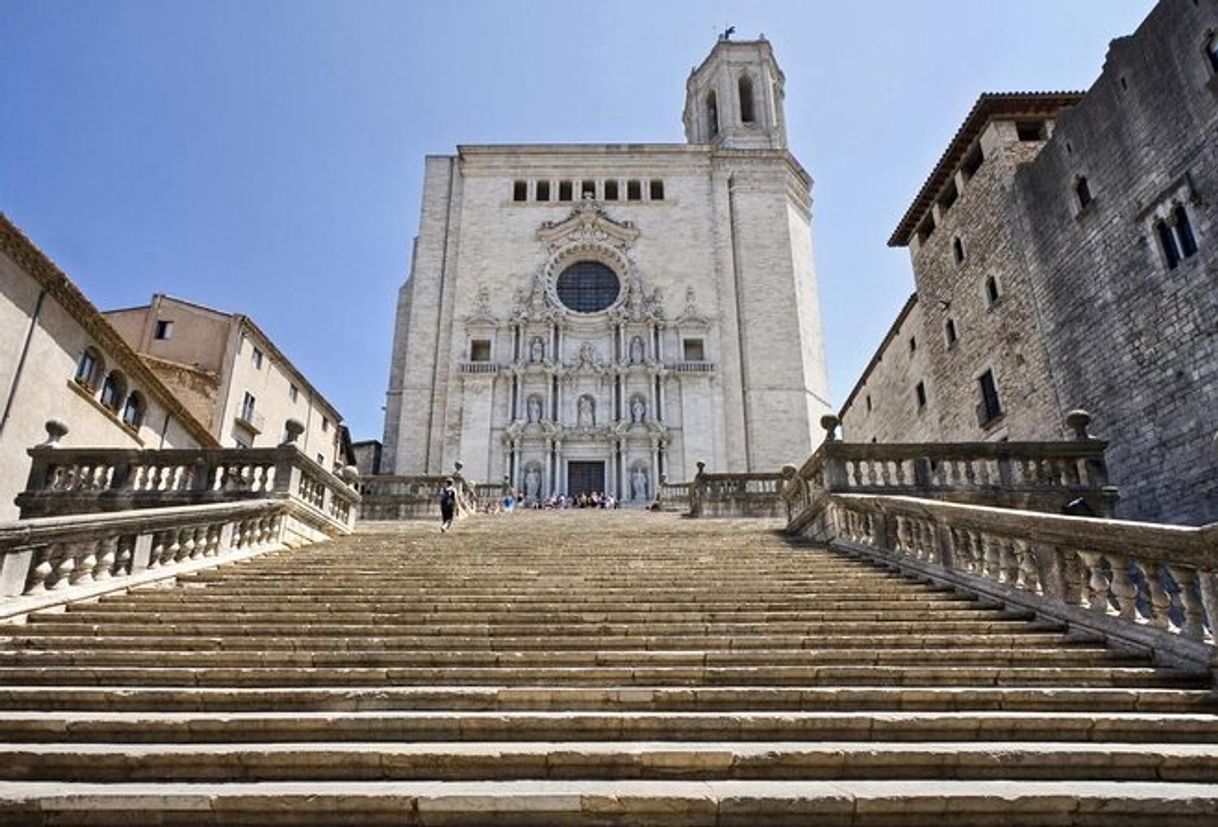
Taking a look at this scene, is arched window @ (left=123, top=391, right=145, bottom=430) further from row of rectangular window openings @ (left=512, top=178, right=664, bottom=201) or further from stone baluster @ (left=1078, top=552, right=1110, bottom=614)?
row of rectangular window openings @ (left=512, top=178, right=664, bottom=201)

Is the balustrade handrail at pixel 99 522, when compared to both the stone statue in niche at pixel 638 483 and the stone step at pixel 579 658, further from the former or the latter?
the stone statue in niche at pixel 638 483

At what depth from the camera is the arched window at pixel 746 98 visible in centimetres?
4006

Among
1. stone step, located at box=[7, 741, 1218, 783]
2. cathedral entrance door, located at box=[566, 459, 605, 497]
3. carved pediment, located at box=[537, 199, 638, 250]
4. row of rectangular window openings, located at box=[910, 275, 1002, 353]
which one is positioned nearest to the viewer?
stone step, located at box=[7, 741, 1218, 783]

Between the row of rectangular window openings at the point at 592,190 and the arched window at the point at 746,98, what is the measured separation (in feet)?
28.5

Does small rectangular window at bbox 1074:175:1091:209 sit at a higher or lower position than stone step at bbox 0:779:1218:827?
higher

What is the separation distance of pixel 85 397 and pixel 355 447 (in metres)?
30.7

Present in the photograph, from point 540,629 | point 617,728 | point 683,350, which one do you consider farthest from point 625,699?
point 683,350

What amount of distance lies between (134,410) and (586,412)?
1672 cm

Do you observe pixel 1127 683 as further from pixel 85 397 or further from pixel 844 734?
pixel 85 397

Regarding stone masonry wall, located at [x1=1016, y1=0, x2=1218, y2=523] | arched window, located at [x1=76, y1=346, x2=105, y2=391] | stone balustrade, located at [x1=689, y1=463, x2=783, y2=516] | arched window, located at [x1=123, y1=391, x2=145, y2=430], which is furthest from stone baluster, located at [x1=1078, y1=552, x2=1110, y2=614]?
arched window, located at [x1=123, y1=391, x2=145, y2=430]

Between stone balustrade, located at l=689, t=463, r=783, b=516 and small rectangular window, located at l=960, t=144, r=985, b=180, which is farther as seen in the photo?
small rectangular window, located at l=960, t=144, r=985, b=180

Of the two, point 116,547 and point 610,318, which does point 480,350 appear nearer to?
point 610,318

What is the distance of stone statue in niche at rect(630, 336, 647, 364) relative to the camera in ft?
102

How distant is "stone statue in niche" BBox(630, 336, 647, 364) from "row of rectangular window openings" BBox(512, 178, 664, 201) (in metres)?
8.65
